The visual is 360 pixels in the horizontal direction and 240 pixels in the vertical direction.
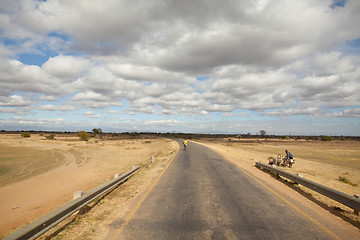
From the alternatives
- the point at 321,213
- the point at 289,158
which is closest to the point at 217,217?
the point at 321,213

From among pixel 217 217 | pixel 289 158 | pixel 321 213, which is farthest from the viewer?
pixel 289 158

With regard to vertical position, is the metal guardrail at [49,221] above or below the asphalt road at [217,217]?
above

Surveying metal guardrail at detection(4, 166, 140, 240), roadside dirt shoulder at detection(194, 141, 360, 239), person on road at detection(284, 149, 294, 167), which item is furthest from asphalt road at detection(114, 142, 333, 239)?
person on road at detection(284, 149, 294, 167)

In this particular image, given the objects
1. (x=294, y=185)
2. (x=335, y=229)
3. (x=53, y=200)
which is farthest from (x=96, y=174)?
(x=335, y=229)

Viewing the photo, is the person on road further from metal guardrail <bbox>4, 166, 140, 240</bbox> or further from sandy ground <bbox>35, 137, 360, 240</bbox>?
metal guardrail <bbox>4, 166, 140, 240</bbox>

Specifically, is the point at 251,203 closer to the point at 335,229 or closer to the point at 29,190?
the point at 335,229

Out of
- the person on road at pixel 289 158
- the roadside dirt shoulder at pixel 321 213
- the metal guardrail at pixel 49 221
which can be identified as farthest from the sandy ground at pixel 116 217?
the person on road at pixel 289 158

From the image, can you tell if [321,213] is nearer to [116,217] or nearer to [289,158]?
[116,217]

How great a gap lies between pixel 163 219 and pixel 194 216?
86 centimetres

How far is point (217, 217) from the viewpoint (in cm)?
534

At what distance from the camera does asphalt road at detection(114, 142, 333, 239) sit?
4508 millimetres

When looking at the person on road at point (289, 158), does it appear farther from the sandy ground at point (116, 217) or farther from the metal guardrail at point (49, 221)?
the metal guardrail at point (49, 221)

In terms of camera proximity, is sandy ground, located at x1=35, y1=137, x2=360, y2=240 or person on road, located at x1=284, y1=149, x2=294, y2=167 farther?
person on road, located at x1=284, y1=149, x2=294, y2=167

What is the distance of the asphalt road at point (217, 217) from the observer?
14.8 ft
